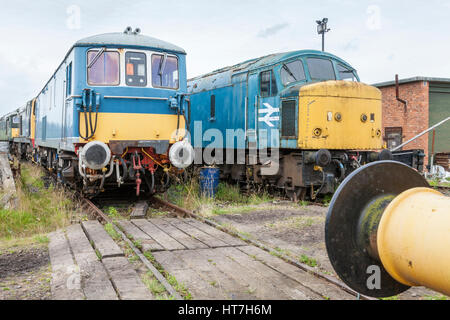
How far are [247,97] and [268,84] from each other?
2.94ft

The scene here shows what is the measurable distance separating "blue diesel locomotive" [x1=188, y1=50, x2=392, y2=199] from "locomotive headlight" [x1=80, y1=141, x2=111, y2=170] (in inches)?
89.6

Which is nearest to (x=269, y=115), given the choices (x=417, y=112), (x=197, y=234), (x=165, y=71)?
(x=165, y=71)

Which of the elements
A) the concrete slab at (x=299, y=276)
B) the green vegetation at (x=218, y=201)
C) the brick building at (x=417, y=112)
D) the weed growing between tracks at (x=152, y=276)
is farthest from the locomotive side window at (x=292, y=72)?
the brick building at (x=417, y=112)

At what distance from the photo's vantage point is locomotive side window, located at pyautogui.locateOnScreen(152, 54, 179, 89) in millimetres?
9320

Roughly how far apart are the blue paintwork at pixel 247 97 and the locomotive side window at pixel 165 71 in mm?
2272

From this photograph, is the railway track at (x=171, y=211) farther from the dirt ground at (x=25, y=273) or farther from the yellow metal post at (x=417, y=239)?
the yellow metal post at (x=417, y=239)

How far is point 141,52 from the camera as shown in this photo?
914 centimetres

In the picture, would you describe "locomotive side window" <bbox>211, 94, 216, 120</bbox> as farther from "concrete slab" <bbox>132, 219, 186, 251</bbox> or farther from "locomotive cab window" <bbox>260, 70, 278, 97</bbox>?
"concrete slab" <bbox>132, 219, 186, 251</bbox>

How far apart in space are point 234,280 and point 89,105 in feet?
18.3

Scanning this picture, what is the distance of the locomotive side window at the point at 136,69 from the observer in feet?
29.7

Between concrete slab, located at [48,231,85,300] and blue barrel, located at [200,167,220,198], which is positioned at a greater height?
blue barrel, located at [200,167,220,198]

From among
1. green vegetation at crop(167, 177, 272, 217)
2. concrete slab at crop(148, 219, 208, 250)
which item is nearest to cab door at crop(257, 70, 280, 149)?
green vegetation at crop(167, 177, 272, 217)
